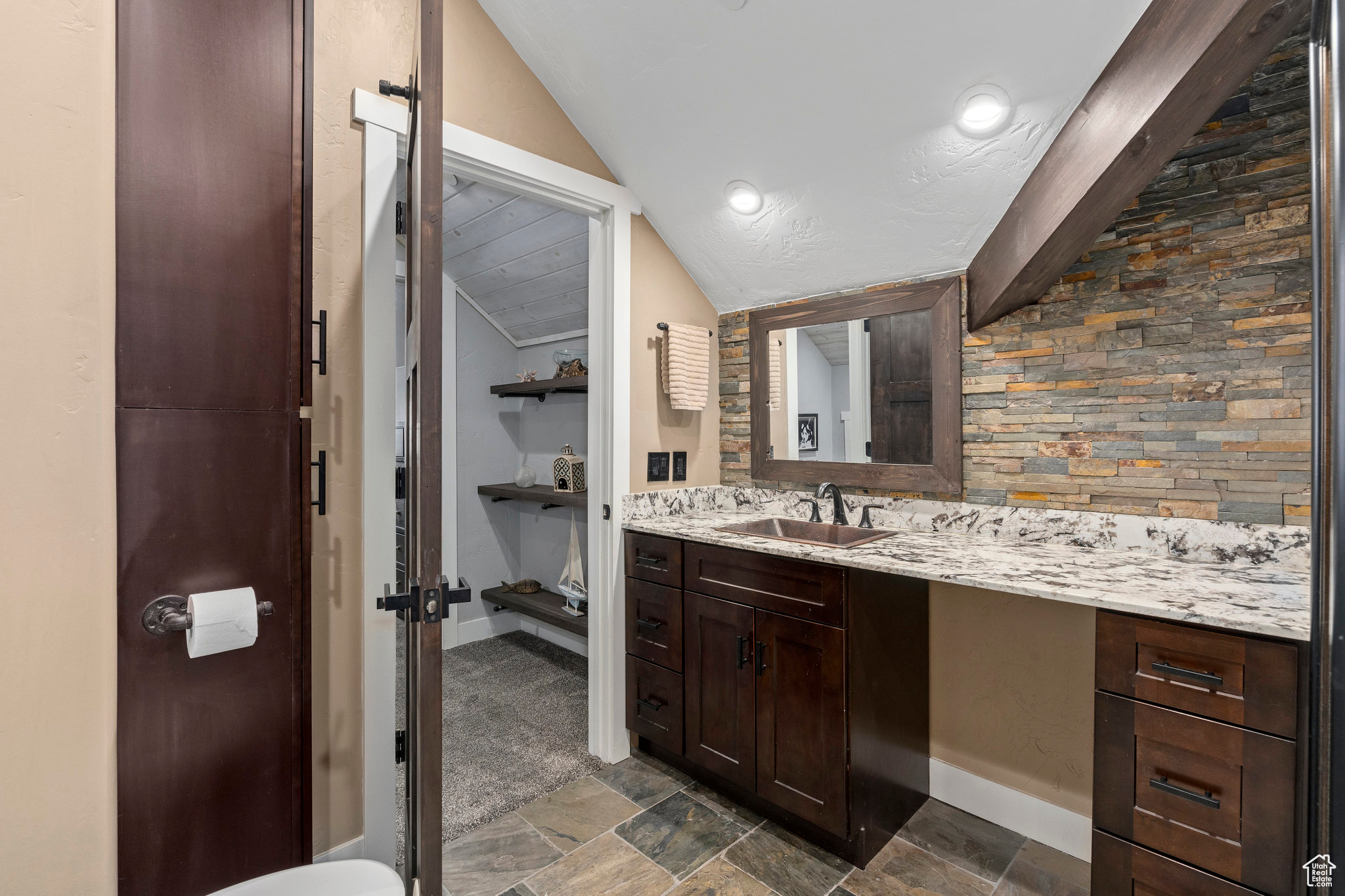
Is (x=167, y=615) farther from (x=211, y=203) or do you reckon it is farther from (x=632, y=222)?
(x=632, y=222)

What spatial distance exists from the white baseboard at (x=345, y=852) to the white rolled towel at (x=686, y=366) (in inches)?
68.3

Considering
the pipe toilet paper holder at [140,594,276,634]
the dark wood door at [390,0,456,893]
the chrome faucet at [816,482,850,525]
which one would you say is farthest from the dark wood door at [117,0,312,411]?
the chrome faucet at [816,482,850,525]

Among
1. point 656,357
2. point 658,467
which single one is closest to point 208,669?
point 658,467

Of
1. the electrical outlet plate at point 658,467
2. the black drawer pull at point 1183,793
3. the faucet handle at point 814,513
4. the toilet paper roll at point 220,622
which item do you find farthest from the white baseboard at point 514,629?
the black drawer pull at point 1183,793

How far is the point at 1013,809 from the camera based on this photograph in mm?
1902

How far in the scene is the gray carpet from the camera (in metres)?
2.09

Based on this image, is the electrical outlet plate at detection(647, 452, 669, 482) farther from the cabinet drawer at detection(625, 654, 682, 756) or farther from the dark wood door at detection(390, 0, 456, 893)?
the dark wood door at detection(390, 0, 456, 893)

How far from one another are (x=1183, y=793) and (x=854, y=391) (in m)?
1.48

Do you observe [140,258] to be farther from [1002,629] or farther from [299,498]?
[1002,629]

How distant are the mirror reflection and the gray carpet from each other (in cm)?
148

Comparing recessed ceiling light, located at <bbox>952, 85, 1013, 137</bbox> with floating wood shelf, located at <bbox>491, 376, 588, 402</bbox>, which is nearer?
recessed ceiling light, located at <bbox>952, 85, 1013, 137</bbox>

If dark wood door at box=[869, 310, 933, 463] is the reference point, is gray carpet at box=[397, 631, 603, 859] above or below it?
below

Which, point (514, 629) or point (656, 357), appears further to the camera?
point (514, 629)

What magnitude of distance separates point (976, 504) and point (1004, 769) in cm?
84
